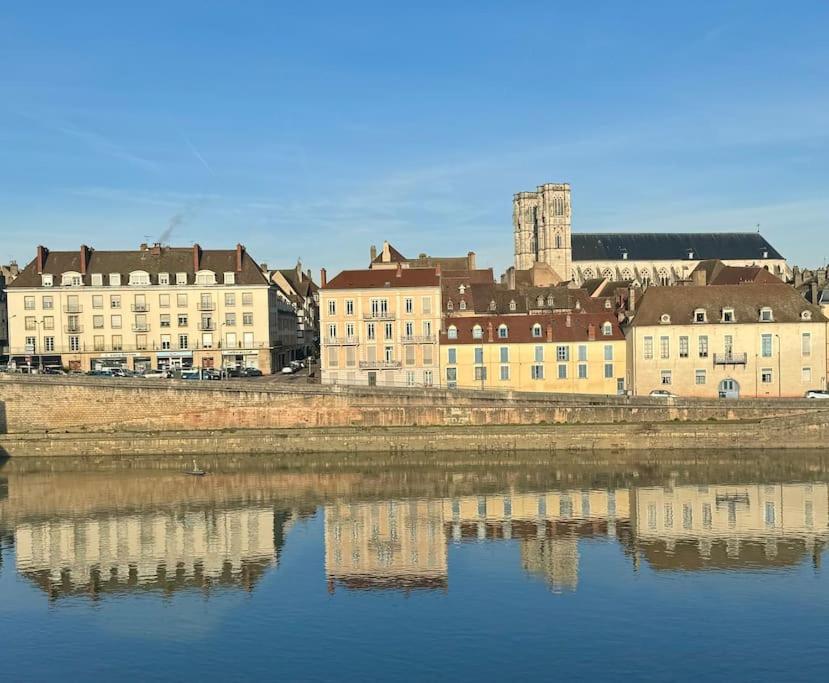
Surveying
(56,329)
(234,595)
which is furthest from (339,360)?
(234,595)

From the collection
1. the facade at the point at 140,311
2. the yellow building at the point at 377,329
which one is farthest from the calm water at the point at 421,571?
the facade at the point at 140,311

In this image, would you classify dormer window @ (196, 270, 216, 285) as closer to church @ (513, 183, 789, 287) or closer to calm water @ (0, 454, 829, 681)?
calm water @ (0, 454, 829, 681)

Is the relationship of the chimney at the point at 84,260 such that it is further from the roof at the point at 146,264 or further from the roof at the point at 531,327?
the roof at the point at 531,327

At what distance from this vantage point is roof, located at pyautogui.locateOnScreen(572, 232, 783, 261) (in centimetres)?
11100

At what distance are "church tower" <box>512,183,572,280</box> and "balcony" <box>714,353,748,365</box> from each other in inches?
2508

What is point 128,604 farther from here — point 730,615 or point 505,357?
point 505,357

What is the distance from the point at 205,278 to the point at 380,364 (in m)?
16.4

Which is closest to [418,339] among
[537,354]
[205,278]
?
[537,354]

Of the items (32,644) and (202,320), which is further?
(202,320)

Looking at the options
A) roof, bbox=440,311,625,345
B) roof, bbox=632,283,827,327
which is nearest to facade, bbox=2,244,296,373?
roof, bbox=440,311,625,345

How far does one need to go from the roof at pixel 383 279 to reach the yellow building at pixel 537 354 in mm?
3630

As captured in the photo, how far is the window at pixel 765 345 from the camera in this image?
53.8 m

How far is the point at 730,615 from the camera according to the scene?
24938mm

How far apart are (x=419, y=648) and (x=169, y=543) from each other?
1408 centimetres
